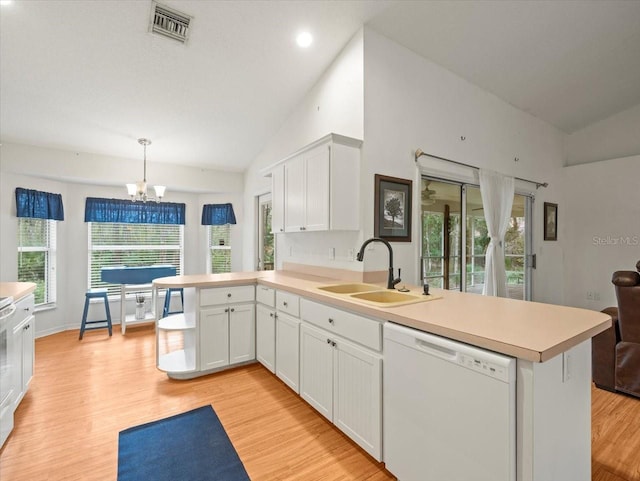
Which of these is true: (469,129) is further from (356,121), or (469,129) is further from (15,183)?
(15,183)

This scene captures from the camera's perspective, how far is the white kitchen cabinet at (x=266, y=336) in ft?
9.16

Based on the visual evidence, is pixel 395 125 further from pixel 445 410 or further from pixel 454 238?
pixel 445 410

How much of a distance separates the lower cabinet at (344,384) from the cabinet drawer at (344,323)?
0.16 ft

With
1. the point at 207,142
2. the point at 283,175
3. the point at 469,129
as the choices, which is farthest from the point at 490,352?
the point at 207,142

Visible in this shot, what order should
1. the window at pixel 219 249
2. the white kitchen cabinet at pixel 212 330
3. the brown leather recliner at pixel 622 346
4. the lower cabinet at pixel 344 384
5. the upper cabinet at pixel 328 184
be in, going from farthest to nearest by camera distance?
the window at pixel 219 249, the white kitchen cabinet at pixel 212 330, the upper cabinet at pixel 328 184, the brown leather recliner at pixel 622 346, the lower cabinet at pixel 344 384

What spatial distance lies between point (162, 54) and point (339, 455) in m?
3.37

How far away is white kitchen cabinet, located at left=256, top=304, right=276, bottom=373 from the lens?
110 inches

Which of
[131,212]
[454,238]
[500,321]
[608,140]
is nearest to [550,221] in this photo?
[608,140]

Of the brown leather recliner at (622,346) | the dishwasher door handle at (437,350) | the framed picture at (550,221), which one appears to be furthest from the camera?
the framed picture at (550,221)

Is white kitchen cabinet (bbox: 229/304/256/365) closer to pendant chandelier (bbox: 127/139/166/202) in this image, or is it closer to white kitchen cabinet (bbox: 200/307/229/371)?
white kitchen cabinet (bbox: 200/307/229/371)

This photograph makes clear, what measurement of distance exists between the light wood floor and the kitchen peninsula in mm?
146

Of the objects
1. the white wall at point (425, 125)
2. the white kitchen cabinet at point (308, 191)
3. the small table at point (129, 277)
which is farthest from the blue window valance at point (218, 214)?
the white wall at point (425, 125)

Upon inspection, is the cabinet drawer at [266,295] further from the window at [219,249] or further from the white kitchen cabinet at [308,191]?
the window at [219,249]

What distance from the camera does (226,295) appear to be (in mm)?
2957
